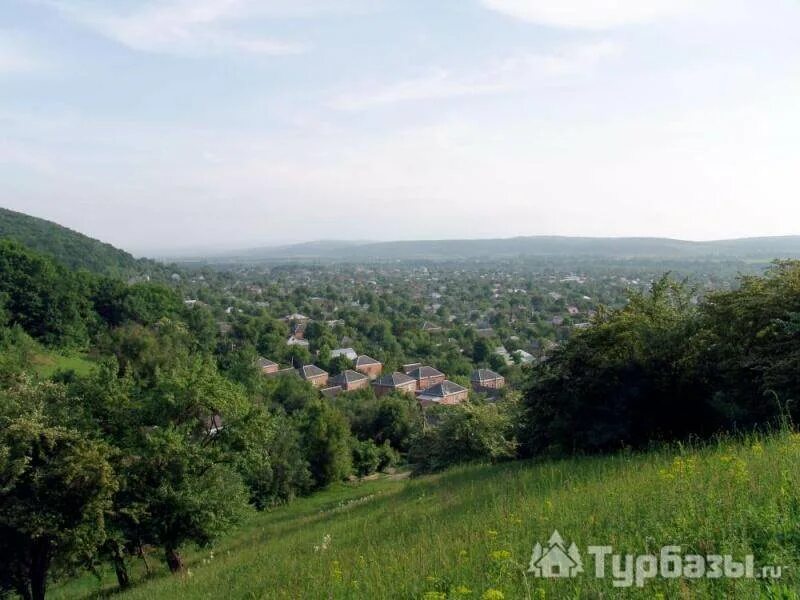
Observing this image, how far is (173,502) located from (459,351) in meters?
62.0

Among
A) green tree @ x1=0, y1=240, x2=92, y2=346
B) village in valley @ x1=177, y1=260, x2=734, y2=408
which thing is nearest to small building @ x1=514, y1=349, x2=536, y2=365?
village in valley @ x1=177, y1=260, x2=734, y2=408

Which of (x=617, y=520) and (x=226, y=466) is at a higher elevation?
(x=617, y=520)

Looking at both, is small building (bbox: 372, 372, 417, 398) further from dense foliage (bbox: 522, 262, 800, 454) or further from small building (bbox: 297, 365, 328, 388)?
dense foliage (bbox: 522, 262, 800, 454)

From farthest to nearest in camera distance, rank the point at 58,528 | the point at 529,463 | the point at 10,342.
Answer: the point at 10,342 < the point at 529,463 < the point at 58,528

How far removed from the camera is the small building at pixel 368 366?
64562 millimetres

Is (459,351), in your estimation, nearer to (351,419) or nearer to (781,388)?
(351,419)

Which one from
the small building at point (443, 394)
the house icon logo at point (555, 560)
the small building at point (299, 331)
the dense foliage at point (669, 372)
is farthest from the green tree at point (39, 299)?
the house icon logo at point (555, 560)

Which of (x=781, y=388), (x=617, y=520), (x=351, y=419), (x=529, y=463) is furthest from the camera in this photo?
(x=351, y=419)

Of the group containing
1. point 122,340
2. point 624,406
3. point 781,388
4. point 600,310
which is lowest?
point 122,340

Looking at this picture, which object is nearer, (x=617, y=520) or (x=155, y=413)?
(x=617, y=520)

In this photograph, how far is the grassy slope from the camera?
13.2 feet

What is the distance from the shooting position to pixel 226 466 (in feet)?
44.5

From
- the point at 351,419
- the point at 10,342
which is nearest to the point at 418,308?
the point at 351,419

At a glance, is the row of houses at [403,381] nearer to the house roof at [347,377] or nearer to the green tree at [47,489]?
the house roof at [347,377]
